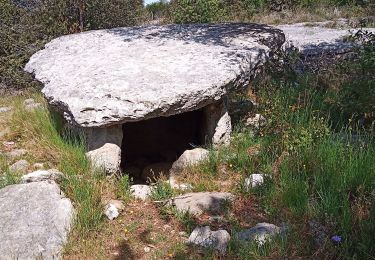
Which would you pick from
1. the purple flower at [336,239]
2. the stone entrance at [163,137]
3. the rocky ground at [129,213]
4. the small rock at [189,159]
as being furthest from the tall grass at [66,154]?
the purple flower at [336,239]

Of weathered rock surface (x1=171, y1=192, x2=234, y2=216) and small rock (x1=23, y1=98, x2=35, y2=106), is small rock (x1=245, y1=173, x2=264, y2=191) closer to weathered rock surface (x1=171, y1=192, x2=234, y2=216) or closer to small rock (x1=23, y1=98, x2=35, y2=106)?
weathered rock surface (x1=171, y1=192, x2=234, y2=216)

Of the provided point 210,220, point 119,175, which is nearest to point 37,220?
point 119,175

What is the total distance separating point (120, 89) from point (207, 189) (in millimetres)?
1253

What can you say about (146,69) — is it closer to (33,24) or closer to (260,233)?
(260,233)

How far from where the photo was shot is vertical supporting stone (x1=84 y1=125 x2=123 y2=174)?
13.8ft

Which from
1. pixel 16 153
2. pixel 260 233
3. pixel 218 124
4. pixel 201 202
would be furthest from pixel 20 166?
pixel 260 233

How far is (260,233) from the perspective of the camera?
120 inches

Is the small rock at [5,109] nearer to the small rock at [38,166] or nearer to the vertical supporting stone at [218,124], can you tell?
Result: the small rock at [38,166]

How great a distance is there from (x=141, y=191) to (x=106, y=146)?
59 cm

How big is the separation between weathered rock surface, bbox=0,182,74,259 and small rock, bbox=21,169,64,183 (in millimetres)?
168

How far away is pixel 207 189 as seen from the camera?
3.99m

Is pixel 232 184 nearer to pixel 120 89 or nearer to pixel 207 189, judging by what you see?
pixel 207 189

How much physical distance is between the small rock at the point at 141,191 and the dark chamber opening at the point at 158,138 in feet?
5.78

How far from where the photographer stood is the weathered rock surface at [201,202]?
141 inches
